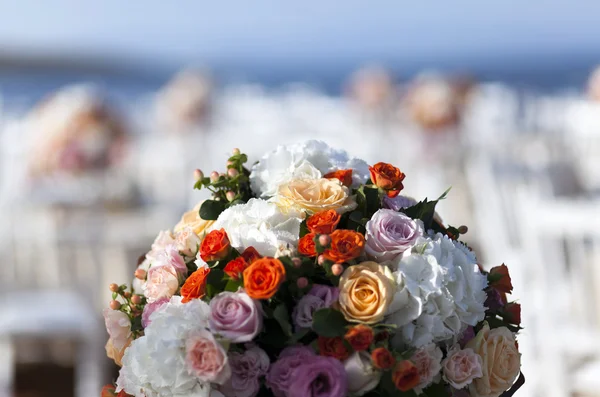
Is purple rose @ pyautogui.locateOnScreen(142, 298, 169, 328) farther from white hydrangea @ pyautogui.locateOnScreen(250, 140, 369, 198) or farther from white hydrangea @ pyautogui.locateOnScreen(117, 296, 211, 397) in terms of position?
white hydrangea @ pyautogui.locateOnScreen(250, 140, 369, 198)

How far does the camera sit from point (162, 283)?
1.37 m

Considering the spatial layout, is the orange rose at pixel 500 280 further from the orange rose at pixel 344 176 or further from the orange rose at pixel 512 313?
the orange rose at pixel 344 176

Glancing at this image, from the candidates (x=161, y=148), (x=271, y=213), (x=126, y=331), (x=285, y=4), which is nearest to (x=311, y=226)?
(x=271, y=213)

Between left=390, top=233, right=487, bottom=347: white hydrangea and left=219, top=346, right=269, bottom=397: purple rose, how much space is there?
0.20 m

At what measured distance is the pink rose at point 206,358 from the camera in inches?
46.4

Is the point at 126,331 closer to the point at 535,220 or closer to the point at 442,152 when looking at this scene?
the point at 535,220

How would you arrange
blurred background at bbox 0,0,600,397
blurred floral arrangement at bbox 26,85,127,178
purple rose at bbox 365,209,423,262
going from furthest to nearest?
blurred floral arrangement at bbox 26,85,127,178
blurred background at bbox 0,0,600,397
purple rose at bbox 365,209,423,262

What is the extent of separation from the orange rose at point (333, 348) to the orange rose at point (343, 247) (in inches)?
4.5

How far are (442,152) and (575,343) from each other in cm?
405

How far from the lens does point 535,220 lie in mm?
2916

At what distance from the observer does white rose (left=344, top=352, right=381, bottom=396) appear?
1.21 metres

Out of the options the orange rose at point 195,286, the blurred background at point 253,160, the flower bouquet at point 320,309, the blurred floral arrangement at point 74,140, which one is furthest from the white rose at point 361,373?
the blurred floral arrangement at point 74,140

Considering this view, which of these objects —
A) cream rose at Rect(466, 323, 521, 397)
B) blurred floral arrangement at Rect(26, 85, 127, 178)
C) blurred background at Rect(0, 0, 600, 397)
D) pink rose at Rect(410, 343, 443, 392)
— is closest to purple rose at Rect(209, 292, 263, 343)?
pink rose at Rect(410, 343, 443, 392)

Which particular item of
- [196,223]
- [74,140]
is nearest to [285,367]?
[196,223]
